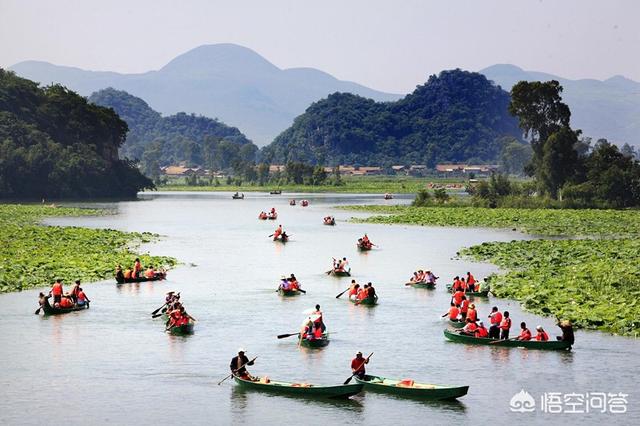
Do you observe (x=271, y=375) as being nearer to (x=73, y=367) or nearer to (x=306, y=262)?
(x=73, y=367)

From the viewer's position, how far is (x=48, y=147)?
591ft

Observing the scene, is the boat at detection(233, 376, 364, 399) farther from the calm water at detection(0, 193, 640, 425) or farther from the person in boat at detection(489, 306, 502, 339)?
the person in boat at detection(489, 306, 502, 339)

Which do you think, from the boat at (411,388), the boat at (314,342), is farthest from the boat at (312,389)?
the boat at (314,342)

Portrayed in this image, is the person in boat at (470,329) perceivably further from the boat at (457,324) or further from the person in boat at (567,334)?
the person in boat at (567,334)

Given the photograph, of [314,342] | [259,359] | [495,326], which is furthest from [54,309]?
[495,326]

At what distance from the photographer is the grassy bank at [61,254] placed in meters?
59.2

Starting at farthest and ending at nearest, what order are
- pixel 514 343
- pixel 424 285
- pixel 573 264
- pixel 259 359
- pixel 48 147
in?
pixel 48 147 < pixel 573 264 < pixel 424 285 < pixel 514 343 < pixel 259 359

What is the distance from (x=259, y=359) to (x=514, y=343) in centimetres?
1101

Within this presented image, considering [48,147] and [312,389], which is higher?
[48,147]

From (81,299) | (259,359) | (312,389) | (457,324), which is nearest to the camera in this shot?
(312,389)

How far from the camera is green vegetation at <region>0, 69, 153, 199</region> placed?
17188cm

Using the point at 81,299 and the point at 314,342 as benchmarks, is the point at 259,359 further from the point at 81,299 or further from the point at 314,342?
the point at 81,299

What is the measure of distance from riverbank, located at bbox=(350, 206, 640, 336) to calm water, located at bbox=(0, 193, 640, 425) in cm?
179

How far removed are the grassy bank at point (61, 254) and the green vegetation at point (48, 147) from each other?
78.0m
